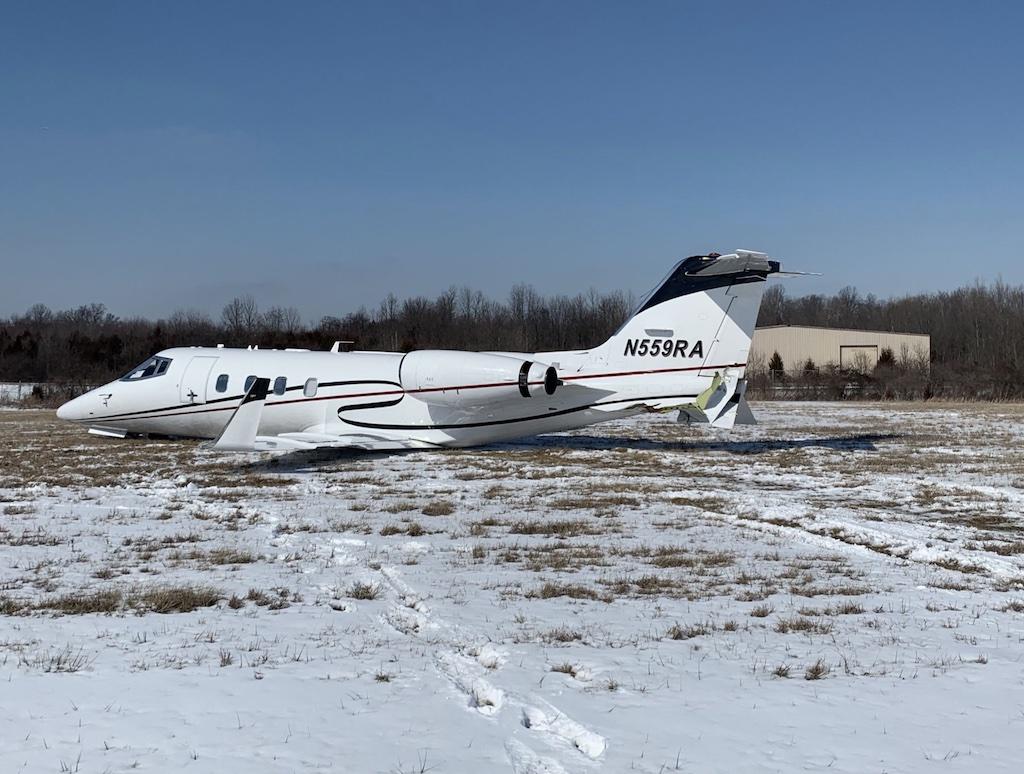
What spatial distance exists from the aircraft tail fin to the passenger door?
32.1 ft

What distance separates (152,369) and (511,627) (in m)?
18.5

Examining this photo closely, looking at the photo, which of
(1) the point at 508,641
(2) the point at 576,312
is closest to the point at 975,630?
(1) the point at 508,641

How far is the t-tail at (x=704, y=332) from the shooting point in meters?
19.0

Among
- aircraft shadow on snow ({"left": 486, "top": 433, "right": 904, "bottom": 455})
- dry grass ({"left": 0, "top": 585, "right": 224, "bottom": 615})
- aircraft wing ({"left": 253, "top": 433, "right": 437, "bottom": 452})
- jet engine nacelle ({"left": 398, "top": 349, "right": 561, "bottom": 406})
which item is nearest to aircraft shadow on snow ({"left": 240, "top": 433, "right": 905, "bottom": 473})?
aircraft shadow on snow ({"left": 486, "top": 433, "right": 904, "bottom": 455})

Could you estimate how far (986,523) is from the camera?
41.2 ft

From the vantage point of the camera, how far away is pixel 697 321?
19.6 m

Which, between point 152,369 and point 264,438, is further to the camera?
point 152,369

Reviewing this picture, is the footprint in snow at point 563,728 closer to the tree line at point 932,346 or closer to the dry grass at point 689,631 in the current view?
the dry grass at point 689,631

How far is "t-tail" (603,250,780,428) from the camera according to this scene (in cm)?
1898

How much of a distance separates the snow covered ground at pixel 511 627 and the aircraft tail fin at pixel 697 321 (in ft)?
13.6

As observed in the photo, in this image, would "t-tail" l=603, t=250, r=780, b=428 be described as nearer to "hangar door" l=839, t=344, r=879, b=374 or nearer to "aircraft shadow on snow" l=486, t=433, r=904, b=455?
"aircraft shadow on snow" l=486, t=433, r=904, b=455

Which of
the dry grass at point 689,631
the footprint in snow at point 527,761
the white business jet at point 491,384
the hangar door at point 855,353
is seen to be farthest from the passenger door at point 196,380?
the hangar door at point 855,353

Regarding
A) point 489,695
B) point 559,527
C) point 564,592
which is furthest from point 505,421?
point 489,695

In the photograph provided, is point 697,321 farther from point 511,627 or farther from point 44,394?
point 44,394
